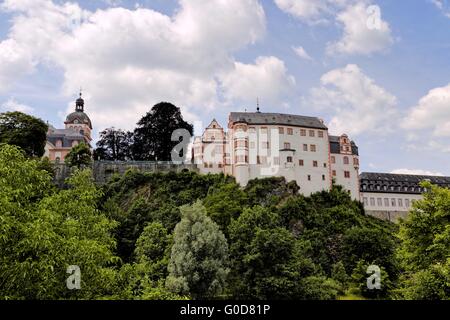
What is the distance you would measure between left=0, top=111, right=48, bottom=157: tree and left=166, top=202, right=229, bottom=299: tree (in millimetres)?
39256

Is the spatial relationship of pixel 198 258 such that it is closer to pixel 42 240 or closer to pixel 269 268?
pixel 269 268

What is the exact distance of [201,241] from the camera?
4303 cm

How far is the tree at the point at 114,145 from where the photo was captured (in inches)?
3664

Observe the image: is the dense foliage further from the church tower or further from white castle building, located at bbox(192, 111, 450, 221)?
the church tower

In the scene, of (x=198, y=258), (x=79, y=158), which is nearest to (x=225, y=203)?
(x=198, y=258)

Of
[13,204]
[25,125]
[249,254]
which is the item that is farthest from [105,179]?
[13,204]

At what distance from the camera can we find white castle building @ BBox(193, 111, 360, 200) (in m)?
72.4

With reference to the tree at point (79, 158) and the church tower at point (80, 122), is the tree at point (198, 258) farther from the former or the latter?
the church tower at point (80, 122)

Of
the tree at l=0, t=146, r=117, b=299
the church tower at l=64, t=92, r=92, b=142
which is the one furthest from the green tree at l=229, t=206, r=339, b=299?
the church tower at l=64, t=92, r=92, b=142

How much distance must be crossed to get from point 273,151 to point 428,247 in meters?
48.4

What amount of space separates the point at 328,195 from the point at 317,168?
4865mm

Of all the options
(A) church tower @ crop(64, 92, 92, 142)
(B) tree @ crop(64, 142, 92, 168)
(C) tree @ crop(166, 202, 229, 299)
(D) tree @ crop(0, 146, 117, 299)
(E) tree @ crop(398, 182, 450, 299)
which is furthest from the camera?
(A) church tower @ crop(64, 92, 92, 142)

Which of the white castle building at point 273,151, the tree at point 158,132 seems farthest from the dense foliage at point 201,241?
the tree at point 158,132

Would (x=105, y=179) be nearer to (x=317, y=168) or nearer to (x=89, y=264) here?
(x=317, y=168)
